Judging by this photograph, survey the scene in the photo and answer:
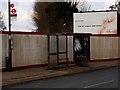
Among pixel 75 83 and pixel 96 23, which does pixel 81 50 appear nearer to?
pixel 75 83

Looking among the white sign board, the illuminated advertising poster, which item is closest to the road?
the illuminated advertising poster

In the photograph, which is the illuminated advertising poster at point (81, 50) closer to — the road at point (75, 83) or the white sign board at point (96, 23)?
the road at point (75, 83)

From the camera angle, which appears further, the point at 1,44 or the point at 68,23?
the point at 68,23

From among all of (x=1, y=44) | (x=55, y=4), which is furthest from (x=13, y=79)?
(x=55, y=4)

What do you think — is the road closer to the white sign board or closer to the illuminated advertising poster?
the illuminated advertising poster

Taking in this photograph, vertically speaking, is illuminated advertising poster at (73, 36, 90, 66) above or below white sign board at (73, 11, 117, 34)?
below

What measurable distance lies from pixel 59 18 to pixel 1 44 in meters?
41.9

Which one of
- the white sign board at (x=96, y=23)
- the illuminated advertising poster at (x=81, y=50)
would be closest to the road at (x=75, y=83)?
the illuminated advertising poster at (x=81, y=50)

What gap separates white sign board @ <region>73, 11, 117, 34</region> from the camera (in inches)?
2056

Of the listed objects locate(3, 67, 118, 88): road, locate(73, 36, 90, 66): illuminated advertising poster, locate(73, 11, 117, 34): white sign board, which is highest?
locate(73, 11, 117, 34): white sign board

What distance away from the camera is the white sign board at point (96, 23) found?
5222 centimetres

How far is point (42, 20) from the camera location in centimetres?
6506

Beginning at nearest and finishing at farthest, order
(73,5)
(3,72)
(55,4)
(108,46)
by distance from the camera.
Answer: (3,72) < (108,46) < (55,4) < (73,5)

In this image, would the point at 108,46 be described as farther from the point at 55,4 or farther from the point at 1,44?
→ the point at 55,4
